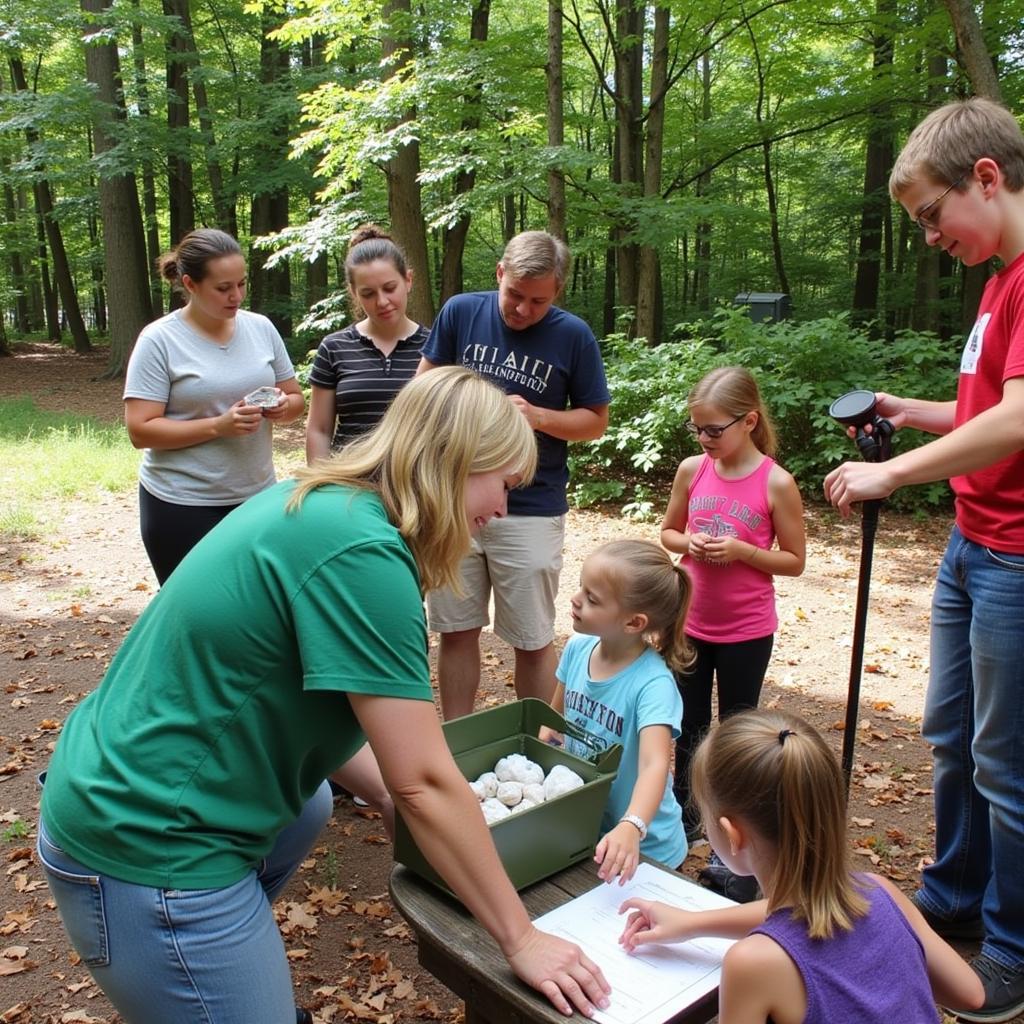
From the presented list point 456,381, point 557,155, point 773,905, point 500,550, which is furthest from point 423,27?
point 773,905

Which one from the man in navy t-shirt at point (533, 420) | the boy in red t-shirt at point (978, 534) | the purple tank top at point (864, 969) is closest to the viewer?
the purple tank top at point (864, 969)

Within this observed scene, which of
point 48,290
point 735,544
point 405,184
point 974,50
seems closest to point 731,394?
point 735,544

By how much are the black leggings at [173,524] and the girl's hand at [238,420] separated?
0.30 meters

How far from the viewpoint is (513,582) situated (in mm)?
3334

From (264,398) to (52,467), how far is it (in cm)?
728

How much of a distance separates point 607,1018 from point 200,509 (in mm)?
2545

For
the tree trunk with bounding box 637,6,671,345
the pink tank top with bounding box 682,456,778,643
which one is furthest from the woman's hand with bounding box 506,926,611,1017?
the tree trunk with bounding box 637,6,671,345

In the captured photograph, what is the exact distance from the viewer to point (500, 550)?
3.31 m

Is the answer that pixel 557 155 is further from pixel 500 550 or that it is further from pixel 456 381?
pixel 456 381

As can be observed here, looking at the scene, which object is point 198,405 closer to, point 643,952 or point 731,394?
point 731,394

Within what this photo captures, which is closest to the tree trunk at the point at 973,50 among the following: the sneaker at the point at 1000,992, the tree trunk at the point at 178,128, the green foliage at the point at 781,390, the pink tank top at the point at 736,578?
the green foliage at the point at 781,390

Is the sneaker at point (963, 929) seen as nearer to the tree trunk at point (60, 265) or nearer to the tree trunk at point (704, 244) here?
the tree trunk at point (704, 244)

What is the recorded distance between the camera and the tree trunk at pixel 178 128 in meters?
16.1

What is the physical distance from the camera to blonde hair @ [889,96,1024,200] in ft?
6.70
